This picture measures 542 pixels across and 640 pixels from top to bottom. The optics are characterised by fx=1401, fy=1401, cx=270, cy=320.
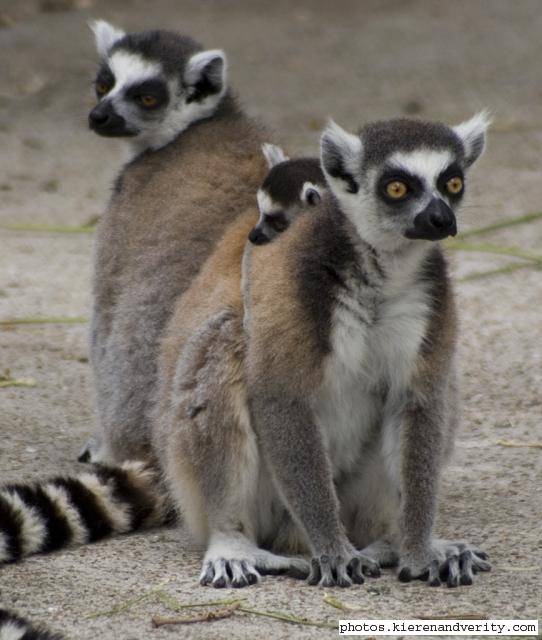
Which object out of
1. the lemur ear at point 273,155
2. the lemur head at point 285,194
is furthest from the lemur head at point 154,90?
the lemur head at point 285,194

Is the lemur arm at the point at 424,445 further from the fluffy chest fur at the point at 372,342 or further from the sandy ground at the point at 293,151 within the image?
the sandy ground at the point at 293,151

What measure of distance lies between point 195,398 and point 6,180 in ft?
20.8

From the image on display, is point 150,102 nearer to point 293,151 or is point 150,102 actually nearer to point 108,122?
Result: point 108,122

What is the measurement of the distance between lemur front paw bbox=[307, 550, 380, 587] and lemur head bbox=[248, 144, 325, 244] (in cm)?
111

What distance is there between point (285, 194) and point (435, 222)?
89cm

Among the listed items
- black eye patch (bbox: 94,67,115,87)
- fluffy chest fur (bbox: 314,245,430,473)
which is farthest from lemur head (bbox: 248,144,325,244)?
black eye patch (bbox: 94,67,115,87)

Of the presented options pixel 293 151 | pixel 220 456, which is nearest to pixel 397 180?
pixel 220 456

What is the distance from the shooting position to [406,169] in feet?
14.6

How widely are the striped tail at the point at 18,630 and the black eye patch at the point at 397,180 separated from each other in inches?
68.5

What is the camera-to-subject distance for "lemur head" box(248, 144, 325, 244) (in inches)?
194

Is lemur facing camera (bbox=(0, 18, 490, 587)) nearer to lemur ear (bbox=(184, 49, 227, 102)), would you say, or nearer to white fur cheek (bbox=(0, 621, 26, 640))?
white fur cheek (bbox=(0, 621, 26, 640))

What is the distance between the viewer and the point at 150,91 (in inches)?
246

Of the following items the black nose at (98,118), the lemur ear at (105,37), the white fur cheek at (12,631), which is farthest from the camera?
the lemur ear at (105,37)

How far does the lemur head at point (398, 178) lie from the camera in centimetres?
441
